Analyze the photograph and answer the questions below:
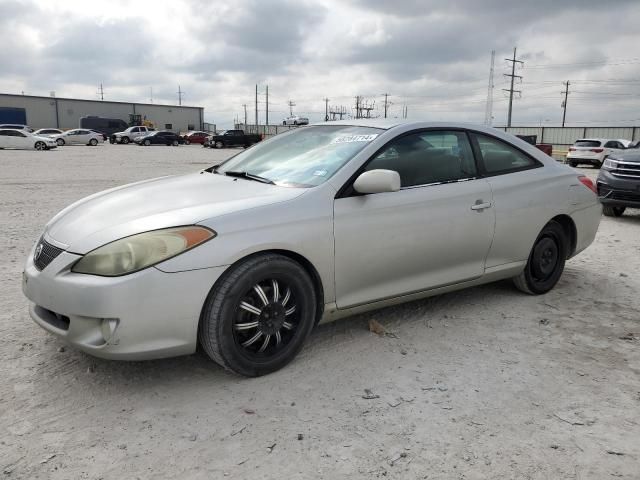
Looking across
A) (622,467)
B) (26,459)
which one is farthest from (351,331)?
(26,459)

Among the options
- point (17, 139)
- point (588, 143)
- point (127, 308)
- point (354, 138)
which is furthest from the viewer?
point (17, 139)

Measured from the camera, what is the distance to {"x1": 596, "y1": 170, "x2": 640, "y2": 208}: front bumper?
28.2 feet

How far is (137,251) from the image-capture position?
2727mm

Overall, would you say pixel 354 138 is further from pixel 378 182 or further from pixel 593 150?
pixel 593 150

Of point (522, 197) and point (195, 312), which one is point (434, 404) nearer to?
point (195, 312)

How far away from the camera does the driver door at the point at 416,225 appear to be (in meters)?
3.36

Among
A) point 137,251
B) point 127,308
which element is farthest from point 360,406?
point 137,251

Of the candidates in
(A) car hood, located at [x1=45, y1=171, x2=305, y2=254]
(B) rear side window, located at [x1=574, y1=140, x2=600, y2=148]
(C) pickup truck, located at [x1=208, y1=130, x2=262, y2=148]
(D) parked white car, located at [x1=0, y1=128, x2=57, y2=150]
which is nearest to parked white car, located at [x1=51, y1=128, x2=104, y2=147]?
(D) parked white car, located at [x1=0, y1=128, x2=57, y2=150]

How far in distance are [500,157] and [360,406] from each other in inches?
99.7

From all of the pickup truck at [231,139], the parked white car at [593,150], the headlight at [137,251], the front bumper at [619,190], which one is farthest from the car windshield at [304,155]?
the pickup truck at [231,139]

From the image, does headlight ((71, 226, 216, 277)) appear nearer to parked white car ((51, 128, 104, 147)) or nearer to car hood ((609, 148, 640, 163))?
car hood ((609, 148, 640, 163))

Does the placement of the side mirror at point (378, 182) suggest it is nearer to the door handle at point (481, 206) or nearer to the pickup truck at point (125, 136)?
the door handle at point (481, 206)

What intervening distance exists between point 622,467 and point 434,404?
89cm

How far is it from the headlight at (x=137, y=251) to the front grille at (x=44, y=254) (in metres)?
0.24
